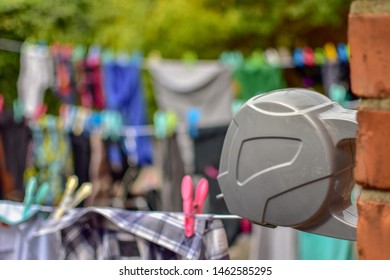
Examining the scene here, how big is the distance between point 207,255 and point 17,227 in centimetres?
47

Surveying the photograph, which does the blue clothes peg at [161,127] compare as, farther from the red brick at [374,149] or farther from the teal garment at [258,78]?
the red brick at [374,149]

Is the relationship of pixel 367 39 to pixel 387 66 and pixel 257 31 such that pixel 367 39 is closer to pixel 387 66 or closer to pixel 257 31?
pixel 387 66

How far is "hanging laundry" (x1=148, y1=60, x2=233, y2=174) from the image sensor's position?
4.50 metres

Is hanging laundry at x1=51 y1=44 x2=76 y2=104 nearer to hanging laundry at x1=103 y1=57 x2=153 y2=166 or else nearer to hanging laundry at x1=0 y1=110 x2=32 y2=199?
hanging laundry at x1=103 y1=57 x2=153 y2=166

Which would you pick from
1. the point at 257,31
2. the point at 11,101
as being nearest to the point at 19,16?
the point at 11,101

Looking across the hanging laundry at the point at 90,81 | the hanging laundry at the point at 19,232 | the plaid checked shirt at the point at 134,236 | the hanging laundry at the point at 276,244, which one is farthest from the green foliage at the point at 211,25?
the plaid checked shirt at the point at 134,236

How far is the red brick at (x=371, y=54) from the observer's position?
2.14 feet

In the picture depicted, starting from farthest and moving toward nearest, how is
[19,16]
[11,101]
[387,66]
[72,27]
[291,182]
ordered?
[72,27] → [11,101] → [19,16] → [291,182] → [387,66]

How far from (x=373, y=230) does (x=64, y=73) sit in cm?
411

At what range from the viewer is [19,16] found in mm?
4047

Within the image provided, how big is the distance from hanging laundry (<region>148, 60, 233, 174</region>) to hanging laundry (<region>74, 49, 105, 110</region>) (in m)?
0.29

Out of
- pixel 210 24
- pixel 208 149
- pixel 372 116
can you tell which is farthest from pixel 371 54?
pixel 210 24

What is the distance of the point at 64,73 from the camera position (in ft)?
15.3

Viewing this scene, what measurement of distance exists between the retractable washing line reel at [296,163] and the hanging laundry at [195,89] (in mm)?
3522
